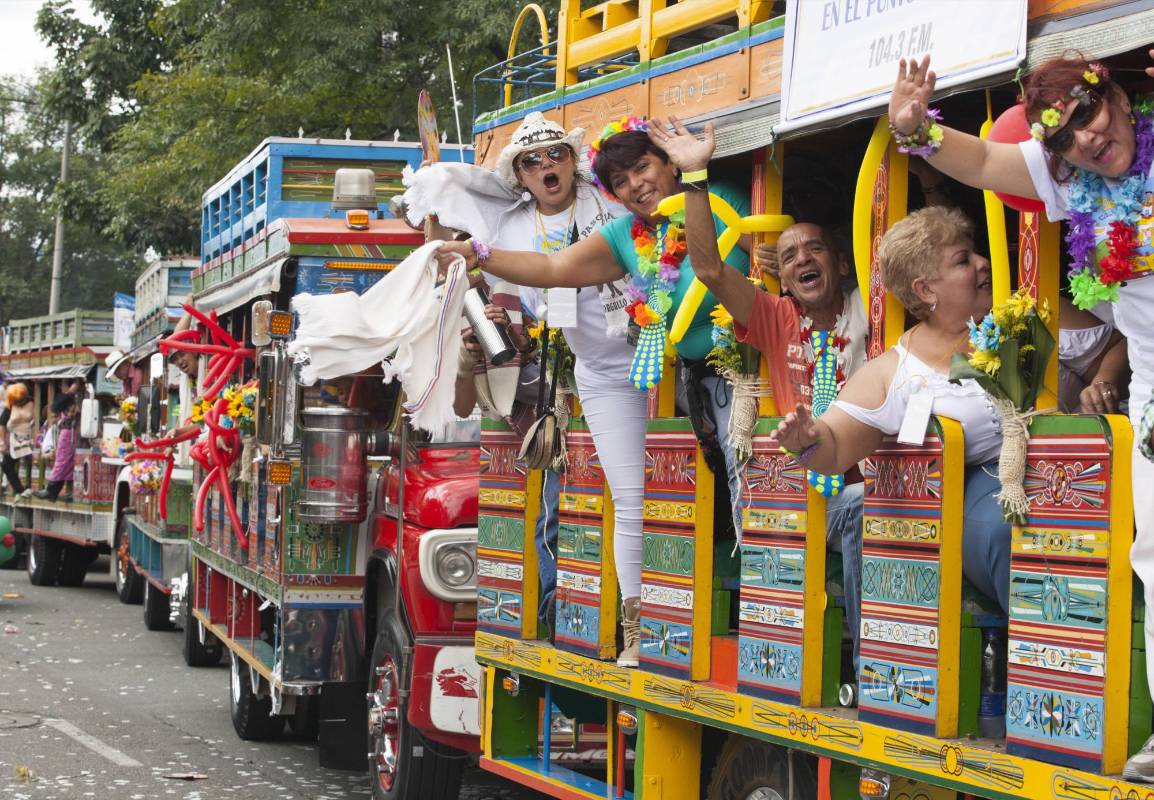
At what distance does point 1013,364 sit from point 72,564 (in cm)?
1885

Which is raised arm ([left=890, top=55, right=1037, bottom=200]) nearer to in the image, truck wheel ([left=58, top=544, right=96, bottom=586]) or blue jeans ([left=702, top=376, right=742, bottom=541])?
blue jeans ([left=702, top=376, right=742, bottom=541])

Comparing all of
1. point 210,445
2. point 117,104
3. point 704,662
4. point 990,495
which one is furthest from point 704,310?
point 117,104

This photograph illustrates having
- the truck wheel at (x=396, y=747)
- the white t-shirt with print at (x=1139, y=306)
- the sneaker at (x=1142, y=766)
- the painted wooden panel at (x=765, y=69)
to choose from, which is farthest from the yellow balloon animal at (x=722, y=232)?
the truck wheel at (x=396, y=747)

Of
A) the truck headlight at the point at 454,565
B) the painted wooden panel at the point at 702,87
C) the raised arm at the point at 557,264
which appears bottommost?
the truck headlight at the point at 454,565

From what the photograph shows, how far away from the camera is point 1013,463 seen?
3.79 metres

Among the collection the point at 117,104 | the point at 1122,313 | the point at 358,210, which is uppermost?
the point at 117,104

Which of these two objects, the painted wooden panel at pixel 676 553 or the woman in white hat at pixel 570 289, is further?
the woman in white hat at pixel 570 289

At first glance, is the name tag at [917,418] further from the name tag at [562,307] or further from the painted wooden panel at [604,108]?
the name tag at [562,307]

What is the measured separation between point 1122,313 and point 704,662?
190 centimetres

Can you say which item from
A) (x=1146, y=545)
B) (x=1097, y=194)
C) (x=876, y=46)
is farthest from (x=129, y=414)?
(x=1146, y=545)

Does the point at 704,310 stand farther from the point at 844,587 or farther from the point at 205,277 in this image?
the point at 205,277

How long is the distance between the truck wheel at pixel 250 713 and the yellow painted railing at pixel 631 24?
16.9ft

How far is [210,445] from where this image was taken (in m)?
10.9

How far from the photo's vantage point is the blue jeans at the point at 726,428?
4973 mm
